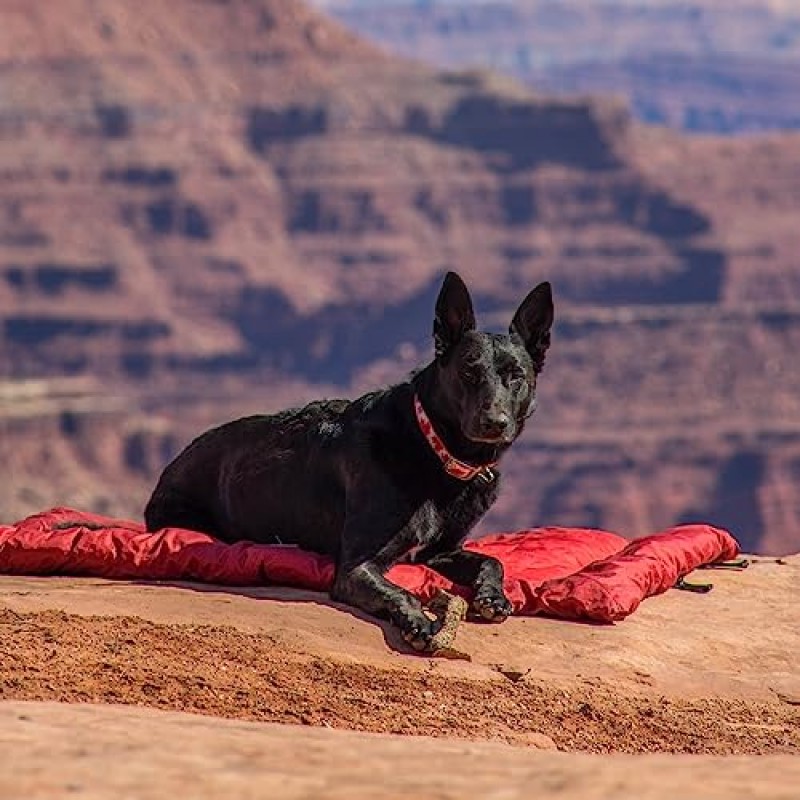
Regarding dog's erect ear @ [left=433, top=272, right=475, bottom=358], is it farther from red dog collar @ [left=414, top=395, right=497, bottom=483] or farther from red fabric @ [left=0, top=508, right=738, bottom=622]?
red fabric @ [left=0, top=508, right=738, bottom=622]

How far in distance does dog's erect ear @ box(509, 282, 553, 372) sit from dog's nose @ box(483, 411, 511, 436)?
0.46 m

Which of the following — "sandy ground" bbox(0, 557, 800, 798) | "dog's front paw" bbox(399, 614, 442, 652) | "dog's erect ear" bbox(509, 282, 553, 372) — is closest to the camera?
"sandy ground" bbox(0, 557, 800, 798)

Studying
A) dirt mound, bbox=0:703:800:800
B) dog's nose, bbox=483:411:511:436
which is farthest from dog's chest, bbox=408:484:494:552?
dirt mound, bbox=0:703:800:800

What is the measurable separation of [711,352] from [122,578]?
503ft

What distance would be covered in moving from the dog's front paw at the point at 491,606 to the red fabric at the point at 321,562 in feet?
0.68

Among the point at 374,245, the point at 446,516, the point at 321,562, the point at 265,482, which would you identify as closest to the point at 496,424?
the point at 446,516

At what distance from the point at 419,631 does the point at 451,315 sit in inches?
55.2

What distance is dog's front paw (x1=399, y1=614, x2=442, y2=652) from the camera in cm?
964

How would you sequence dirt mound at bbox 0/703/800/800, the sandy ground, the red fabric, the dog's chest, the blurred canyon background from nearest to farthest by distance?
dirt mound at bbox 0/703/800/800 → the sandy ground → the dog's chest → the red fabric → the blurred canyon background

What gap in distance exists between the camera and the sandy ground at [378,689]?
6602mm

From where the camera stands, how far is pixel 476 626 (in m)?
10.1

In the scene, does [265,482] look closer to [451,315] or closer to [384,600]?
[384,600]

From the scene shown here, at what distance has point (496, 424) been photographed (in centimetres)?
983

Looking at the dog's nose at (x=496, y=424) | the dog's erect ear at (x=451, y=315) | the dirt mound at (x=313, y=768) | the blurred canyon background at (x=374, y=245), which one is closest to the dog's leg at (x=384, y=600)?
the dog's nose at (x=496, y=424)
